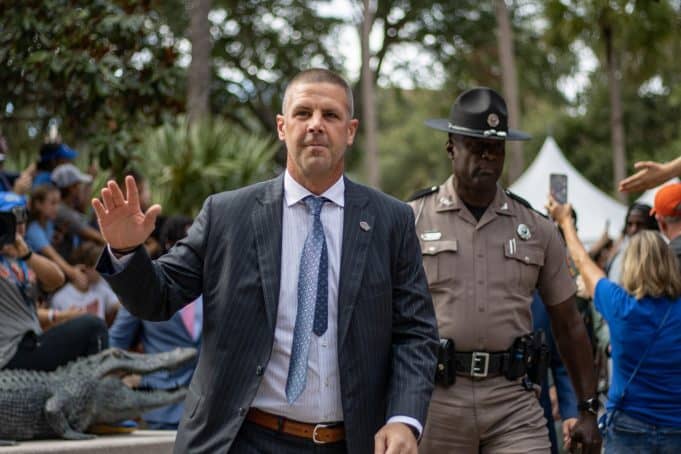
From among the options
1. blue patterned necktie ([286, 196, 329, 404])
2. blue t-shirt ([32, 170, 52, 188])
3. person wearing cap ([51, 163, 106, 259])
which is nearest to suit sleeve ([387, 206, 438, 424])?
blue patterned necktie ([286, 196, 329, 404])

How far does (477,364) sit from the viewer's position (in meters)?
5.94

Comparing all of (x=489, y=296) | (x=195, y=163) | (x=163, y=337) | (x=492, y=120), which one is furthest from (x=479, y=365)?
(x=195, y=163)

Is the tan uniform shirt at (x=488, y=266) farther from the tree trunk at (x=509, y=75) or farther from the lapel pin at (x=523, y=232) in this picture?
the tree trunk at (x=509, y=75)

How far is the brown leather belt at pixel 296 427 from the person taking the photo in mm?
4129

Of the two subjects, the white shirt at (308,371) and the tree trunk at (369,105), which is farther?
the tree trunk at (369,105)

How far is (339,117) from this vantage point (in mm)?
4328

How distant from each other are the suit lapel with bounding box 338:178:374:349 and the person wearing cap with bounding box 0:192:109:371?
3032 mm

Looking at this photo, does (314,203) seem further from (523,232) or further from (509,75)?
(509,75)

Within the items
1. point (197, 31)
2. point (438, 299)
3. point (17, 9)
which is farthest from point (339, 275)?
point (197, 31)

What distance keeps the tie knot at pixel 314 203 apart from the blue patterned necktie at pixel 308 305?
0.21 feet

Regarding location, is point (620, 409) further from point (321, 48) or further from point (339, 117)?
point (321, 48)

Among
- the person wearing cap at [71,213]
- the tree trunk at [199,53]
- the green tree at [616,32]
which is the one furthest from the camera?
the green tree at [616,32]

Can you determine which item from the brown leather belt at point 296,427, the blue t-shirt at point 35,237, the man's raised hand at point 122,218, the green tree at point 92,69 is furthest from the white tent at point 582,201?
the man's raised hand at point 122,218

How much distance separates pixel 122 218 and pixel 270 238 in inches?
22.8
